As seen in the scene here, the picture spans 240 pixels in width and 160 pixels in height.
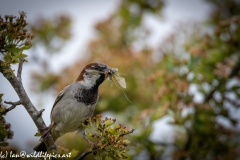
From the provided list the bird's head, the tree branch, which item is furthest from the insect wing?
the tree branch


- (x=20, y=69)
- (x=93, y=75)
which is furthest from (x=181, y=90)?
(x=20, y=69)

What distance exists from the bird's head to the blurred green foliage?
849mm

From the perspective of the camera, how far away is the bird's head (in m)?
3.56

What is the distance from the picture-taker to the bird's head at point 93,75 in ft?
11.7

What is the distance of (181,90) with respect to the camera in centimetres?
468

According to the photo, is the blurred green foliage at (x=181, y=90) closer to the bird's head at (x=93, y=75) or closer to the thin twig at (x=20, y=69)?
the bird's head at (x=93, y=75)

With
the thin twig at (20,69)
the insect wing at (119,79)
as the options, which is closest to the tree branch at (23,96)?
the thin twig at (20,69)

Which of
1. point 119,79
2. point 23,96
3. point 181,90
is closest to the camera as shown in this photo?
point 23,96

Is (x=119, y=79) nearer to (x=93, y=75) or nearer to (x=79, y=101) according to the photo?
(x=93, y=75)

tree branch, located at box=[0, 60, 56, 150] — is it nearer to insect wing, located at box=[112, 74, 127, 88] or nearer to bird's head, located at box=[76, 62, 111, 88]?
insect wing, located at box=[112, 74, 127, 88]

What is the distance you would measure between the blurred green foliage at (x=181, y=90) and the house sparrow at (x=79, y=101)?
487 millimetres

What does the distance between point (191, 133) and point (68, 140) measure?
1.63 metres

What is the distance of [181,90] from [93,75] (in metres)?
1.44

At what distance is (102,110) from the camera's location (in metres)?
5.73
